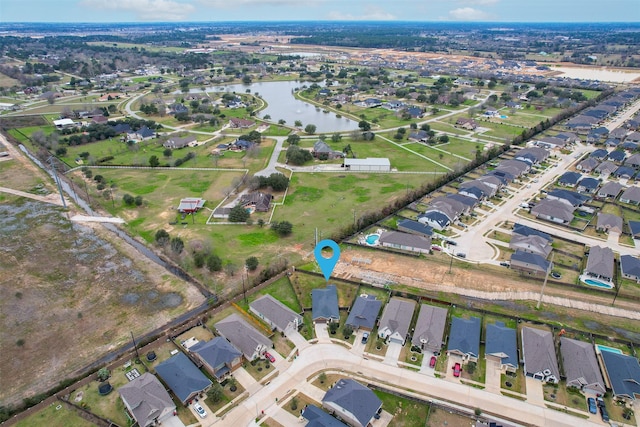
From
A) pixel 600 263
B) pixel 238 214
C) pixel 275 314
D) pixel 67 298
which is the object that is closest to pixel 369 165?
pixel 238 214

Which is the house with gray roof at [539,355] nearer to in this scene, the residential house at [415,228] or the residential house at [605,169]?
the residential house at [415,228]

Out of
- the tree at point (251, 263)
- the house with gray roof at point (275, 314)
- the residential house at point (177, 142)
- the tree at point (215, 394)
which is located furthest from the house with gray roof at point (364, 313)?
the residential house at point (177, 142)

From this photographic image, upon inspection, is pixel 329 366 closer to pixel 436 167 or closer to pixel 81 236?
pixel 81 236

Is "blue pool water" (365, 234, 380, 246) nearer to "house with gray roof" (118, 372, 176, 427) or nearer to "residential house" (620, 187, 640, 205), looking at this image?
"house with gray roof" (118, 372, 176, 427)

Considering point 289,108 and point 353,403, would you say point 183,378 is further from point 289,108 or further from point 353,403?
point 289,108

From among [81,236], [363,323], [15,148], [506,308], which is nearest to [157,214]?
[81,236]

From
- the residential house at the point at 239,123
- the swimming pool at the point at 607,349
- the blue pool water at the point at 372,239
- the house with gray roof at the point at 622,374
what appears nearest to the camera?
the house with gray roof at the point at 622,374
